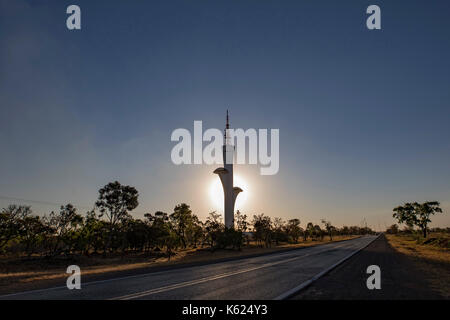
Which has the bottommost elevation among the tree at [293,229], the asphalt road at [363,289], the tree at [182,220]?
the tree at [293,229]

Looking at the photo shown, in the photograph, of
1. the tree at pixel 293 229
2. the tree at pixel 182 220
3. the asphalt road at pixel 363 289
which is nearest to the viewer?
the asphalt road at pixel 363 289

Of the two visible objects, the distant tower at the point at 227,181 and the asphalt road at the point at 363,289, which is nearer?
the asphalt road at the point at 363,289

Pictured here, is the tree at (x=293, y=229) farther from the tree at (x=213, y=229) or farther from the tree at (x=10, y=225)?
the tree at (x=10, y=225)

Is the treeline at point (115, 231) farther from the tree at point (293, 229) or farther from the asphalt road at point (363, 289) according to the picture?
the asphalt road at point (363, 289)

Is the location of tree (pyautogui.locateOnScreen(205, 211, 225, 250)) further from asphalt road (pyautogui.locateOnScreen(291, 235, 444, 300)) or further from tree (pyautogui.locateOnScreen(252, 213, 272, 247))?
asphalt road (pyautogui.locateOnScreen(291, 235, 444, 300))

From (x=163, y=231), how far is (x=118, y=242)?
387 inches

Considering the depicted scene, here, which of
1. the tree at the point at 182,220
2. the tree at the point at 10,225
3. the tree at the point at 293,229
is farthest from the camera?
the tree at the point at 293,229

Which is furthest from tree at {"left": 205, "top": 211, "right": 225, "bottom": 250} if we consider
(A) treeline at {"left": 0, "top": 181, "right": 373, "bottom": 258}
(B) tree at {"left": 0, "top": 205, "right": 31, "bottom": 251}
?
(B) tree at {"left": 0, "top": 205, "right": 31, "bottom": 251}

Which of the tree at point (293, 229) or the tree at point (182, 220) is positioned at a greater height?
the tree at point (182, 220)

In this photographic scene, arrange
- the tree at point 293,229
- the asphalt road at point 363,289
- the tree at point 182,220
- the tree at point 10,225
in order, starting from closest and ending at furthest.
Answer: the asphalt road at point 363,289 < the tree at point 10,225 < the tree at point 182,220 < the tree at point 293,229

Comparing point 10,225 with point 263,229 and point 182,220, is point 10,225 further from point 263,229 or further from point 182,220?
point 263,229

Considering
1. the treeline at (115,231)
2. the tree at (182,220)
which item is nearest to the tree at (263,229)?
the treeline at (115,231)

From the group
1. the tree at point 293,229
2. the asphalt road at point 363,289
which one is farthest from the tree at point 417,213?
the asphalt road at point 363,289
